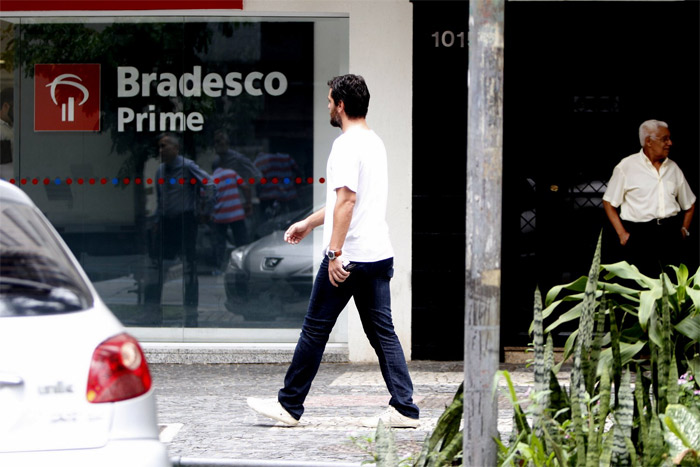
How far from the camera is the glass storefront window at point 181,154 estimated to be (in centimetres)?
1004

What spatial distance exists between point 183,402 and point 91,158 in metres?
3.00

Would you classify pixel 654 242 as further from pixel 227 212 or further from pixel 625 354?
pixel 625 354

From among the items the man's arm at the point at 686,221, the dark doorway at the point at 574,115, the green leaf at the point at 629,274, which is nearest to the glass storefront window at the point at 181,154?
the dark doorway at the point at 574,115

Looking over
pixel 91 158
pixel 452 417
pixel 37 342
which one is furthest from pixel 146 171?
pixel 37 342

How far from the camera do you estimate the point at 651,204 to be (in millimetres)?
9578

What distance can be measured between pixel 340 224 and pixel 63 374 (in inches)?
111

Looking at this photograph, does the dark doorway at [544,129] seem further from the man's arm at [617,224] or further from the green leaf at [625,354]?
the green leaf at [625,354]

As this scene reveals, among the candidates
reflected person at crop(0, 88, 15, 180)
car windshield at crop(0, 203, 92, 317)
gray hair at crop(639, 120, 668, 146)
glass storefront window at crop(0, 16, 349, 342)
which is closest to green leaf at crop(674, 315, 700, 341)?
car windshield at crop(0, 203, 92, 317)

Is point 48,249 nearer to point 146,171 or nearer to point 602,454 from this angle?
point 602,454

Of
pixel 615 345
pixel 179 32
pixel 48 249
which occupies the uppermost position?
pixel 179 32

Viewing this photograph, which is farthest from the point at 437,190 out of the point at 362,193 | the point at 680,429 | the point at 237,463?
the point at 680,429

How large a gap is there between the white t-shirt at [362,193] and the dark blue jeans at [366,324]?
0.09 meters

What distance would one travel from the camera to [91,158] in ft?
33.3

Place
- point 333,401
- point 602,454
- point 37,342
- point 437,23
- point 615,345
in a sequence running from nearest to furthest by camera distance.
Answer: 1. point 37,342
2. point 602,454
3. point 615,345
4. point 333,401
5. point 437,23
